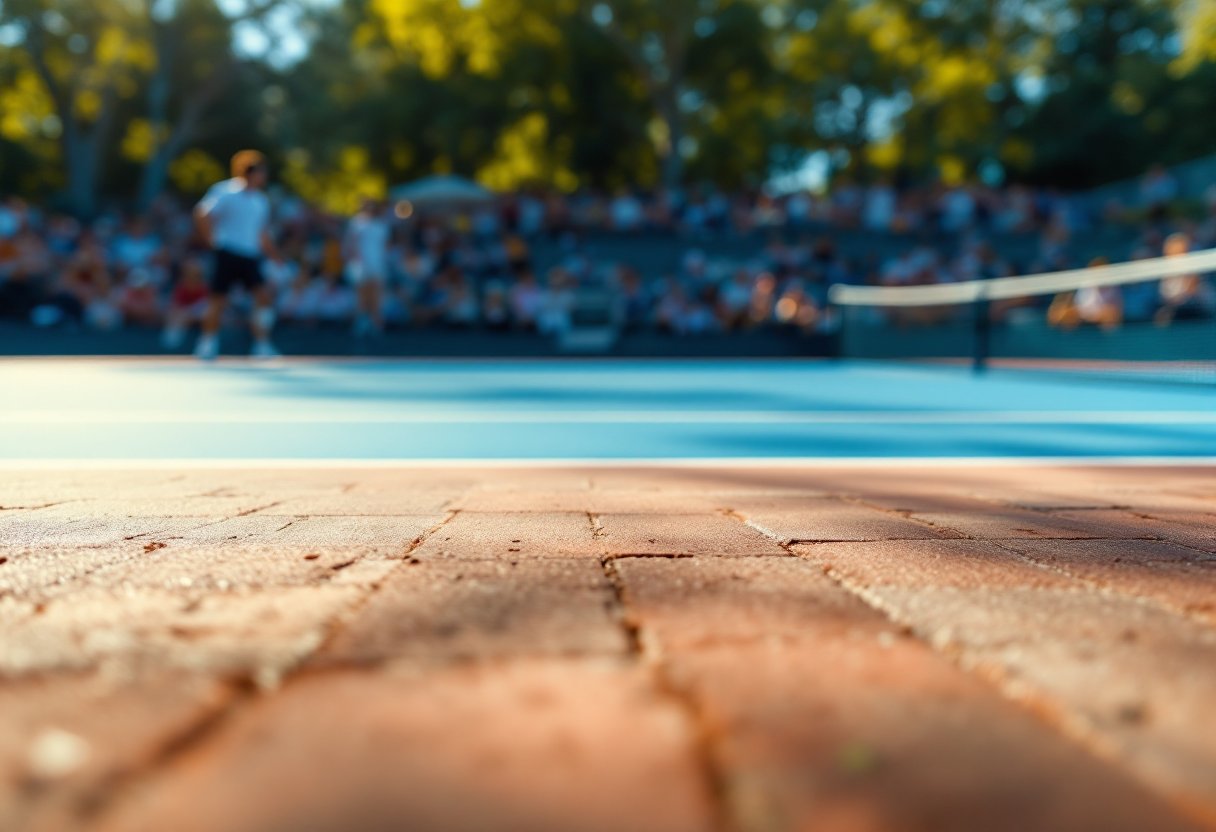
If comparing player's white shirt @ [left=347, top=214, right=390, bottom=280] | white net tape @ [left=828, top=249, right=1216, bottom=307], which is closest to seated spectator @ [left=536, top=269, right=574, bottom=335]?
player's white shirt @ [left=347, top=214, right=390, bottom=280]

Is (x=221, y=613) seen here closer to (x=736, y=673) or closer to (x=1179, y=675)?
(x=736, y=673)

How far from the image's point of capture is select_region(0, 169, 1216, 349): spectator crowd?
1402 cm

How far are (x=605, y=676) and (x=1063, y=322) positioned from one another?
1206cm

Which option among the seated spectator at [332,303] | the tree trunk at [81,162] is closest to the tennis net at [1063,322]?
the seated spectator at [332,303]

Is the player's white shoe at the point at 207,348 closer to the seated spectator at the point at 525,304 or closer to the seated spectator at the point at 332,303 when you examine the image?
the seated spectator at the point at 332,303

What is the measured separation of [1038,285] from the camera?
10156 mm

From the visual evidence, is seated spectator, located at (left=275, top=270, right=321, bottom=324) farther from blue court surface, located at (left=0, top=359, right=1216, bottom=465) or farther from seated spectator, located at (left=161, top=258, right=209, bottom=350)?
blue court surface, located at (left=0, top=359, right=1216, bottom=465)

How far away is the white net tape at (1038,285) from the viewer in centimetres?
779

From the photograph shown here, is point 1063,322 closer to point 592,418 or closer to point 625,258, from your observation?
point 592,418

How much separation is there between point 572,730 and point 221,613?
0.74 m

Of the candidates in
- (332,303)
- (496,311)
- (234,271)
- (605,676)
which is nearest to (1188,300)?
(496,311)

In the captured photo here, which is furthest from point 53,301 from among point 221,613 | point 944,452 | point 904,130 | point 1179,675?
point 904,130

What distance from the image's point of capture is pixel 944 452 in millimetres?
4438

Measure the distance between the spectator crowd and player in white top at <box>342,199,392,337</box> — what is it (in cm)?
16
